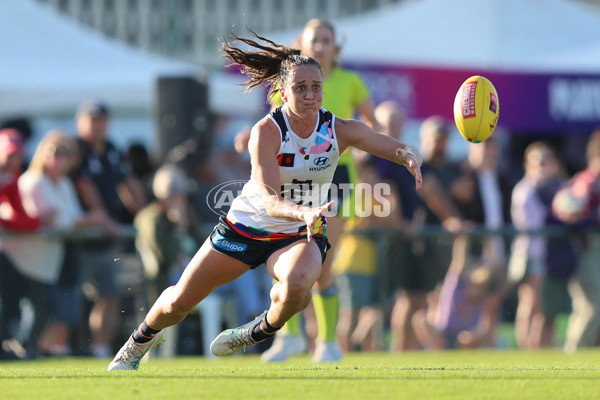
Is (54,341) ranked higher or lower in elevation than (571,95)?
lower

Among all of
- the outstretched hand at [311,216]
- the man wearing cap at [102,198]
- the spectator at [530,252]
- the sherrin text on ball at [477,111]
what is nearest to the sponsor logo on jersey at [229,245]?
the outstretched hand at [311,216]

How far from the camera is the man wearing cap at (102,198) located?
11016mm

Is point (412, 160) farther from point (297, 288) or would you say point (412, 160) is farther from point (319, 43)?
point (319, 43)

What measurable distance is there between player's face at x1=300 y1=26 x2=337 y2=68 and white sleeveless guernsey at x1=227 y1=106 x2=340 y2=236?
201 centimetres

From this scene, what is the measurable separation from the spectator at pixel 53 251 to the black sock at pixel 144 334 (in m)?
3.88

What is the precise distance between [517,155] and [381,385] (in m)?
11.8

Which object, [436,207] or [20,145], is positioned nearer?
[20,145]

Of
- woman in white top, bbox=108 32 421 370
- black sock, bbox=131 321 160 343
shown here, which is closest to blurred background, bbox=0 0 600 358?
black sock, bbox=131 321 160 343

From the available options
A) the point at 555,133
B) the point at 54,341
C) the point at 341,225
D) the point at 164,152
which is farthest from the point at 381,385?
the point at 555,133

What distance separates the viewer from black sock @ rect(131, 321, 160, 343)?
709 centimetres

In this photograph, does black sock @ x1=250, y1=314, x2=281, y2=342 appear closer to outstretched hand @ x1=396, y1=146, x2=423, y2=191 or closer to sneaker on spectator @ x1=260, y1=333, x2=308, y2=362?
outstretched hand @ x1=396, y1=146, x2=423, y2=191

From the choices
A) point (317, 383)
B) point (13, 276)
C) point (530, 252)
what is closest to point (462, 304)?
point (530, 252)

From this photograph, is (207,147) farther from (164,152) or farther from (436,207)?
(436,207)

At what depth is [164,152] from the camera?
39.7ft
